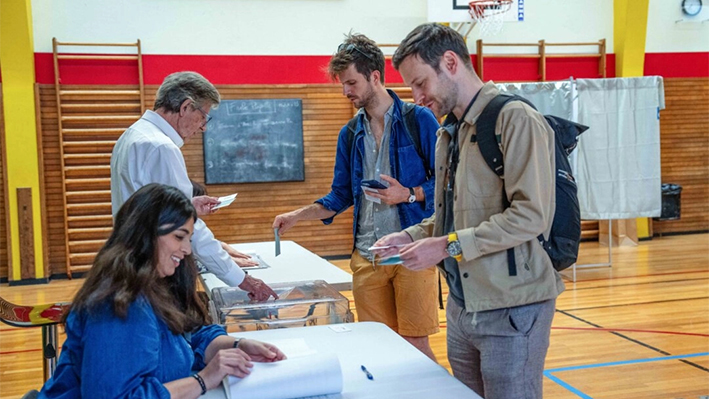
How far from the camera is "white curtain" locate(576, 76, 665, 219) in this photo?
7047mm

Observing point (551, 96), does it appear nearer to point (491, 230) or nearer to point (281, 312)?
point (281, 312)

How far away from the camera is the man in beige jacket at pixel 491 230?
169 centimetres

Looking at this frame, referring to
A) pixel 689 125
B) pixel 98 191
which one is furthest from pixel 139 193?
pixel 689 125

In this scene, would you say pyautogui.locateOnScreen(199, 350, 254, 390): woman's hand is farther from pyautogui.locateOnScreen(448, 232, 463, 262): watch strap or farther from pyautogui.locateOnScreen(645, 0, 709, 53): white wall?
pyautogui.locateOnScreen(645, 0, 709, 53): white wall

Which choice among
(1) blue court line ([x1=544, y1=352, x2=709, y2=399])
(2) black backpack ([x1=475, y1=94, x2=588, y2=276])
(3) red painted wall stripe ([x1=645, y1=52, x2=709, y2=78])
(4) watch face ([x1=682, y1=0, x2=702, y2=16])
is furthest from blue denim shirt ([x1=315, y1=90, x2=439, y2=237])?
(4) watch face ([x1=682, y1=0, x2=702, y2=16])

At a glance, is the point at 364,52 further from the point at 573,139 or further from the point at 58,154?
the point at 58,154

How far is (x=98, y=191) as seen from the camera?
24.5 ft

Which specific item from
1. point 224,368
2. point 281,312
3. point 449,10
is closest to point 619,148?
Answer: point 449,10

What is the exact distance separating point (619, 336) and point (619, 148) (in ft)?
9.58

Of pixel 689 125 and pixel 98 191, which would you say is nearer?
pixel 98 191

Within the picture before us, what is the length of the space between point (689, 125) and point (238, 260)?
7760 mm

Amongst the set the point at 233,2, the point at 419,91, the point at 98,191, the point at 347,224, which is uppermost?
the point at 233,2

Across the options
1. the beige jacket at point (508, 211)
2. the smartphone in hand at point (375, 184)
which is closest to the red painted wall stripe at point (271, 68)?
the smartphone in hand at point (375, 184)

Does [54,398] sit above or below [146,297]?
below
